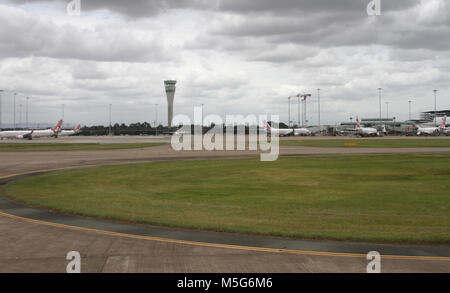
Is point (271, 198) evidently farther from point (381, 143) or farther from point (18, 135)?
point (18, 135)

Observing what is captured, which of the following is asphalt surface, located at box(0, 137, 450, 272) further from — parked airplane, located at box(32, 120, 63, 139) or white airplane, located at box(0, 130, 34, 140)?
parked airplane, located at box(32, 120, 63, 139)

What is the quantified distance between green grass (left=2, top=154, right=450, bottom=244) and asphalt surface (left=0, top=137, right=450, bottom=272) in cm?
105

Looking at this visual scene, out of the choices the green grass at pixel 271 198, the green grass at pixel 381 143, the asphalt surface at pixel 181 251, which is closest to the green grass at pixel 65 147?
the green grass at pixel 381 143

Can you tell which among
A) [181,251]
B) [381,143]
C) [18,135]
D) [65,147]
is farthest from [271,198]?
[18,135]

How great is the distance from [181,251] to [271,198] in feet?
33.9

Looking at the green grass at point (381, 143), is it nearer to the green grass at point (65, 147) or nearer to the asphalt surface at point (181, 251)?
the green grass at point (65, 147)

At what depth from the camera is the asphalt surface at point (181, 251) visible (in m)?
10.2

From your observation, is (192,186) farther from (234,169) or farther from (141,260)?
(141,260)

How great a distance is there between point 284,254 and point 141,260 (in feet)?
12.6

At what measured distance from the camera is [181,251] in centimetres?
1162

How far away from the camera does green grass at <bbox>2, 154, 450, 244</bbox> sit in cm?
1483

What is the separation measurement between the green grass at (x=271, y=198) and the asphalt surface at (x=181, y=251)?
3.43 ft
